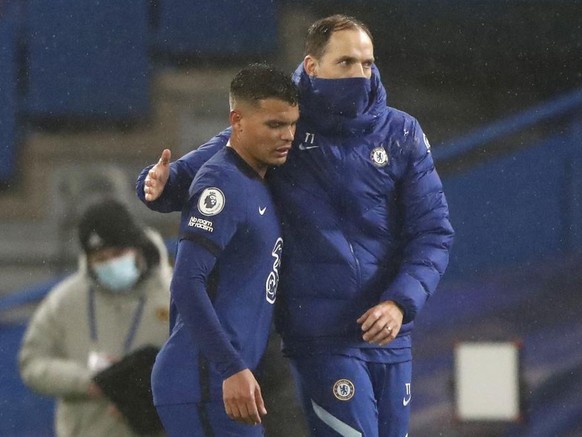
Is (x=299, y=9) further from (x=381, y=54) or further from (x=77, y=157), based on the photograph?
(x=77, y=157)

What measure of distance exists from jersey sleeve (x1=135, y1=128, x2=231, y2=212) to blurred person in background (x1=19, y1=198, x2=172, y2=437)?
1.11 metres

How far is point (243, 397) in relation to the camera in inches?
90.7

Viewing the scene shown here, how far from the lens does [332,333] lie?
259 centimetres

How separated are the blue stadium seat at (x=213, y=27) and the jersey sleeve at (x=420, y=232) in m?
1.63

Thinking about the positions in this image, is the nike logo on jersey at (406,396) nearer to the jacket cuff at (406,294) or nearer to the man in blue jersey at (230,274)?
the jacket cuff at (406,294)

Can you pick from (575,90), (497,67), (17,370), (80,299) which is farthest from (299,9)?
(17,370)

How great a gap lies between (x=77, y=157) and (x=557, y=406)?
177cm

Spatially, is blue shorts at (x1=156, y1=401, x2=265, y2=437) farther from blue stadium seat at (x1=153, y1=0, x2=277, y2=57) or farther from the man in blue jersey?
blue stadium seat at (x1=153, y1=0, x2=277, y2=57)

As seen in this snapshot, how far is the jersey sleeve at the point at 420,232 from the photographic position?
2.54 meters

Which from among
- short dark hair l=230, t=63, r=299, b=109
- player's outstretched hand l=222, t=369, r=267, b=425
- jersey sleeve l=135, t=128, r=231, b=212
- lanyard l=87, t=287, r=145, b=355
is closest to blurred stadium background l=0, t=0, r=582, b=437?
lanyard l=87, t=287, r=145, b=355

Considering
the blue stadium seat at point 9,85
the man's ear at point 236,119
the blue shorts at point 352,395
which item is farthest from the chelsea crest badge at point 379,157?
the blue stadium seat at point 9,85

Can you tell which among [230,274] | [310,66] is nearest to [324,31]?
[310,66]

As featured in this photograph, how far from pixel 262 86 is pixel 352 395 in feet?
2.12

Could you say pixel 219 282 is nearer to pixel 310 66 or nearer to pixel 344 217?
pixel 344 217
